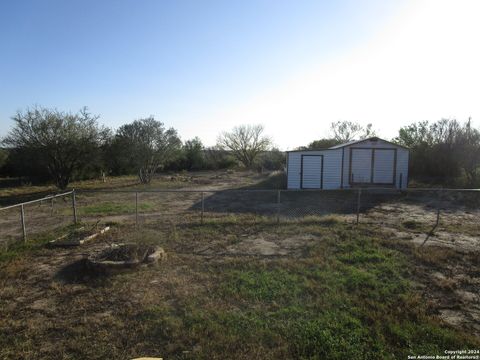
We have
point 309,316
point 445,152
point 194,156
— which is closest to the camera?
point 309,316

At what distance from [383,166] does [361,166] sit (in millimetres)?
1327

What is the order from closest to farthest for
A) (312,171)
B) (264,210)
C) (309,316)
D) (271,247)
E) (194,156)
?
(309,316)
(271,247)
(264,210)
(312,171)
(194,156)

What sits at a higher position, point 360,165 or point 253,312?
point 360,165

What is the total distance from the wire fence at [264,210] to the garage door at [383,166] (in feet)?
3.73

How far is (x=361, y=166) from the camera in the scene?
56.6 ft

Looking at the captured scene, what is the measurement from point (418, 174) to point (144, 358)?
25616 millimetres

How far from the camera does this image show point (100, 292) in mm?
4668

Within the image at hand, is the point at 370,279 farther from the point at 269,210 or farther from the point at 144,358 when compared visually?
the point at 269,210

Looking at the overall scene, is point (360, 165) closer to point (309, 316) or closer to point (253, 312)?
point (309, 316)

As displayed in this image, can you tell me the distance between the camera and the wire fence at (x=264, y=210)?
933 cm

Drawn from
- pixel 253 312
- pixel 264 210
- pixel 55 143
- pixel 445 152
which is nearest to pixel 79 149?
pixel 55 143

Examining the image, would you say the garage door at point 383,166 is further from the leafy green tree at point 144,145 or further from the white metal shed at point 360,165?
the leafy green tree at point 144,145

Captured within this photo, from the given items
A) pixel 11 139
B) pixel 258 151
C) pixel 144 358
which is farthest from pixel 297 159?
pixel 258 151

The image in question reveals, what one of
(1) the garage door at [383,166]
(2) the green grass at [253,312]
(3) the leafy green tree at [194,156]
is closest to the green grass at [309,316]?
(2) the green grass at [253,312]
